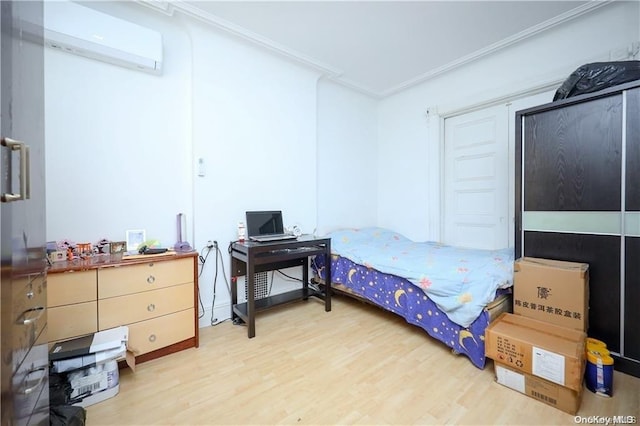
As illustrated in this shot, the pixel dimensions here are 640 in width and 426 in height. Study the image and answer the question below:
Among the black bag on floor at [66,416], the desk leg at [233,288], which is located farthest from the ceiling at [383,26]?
the black bag on floor at [66,416]

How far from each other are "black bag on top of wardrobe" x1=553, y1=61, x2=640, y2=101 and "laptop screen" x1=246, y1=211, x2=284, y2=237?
2.51m

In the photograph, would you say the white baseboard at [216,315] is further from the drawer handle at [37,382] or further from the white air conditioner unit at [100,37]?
the white air conditioner unit at [100,37]

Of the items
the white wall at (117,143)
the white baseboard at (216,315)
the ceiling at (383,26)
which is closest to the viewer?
the white wall at (117,143)

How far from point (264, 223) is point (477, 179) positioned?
2.47 m

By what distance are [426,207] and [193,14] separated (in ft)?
10.4

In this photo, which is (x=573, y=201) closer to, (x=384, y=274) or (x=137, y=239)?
(x=384, y=274)

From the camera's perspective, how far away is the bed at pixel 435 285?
1716mm

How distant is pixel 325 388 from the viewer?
1.52 meters

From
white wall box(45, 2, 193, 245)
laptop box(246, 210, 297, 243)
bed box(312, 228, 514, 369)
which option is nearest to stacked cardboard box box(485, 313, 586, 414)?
bed box(312, 228, 514, 369)

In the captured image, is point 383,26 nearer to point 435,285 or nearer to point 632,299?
point 435,285

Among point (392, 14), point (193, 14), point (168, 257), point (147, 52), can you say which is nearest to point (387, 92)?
point (392, 14)

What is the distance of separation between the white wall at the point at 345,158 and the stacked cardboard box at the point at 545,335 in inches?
82.6

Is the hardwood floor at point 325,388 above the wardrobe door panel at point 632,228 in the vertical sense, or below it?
below

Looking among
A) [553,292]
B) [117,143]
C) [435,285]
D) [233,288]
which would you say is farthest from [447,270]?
[117,143]
